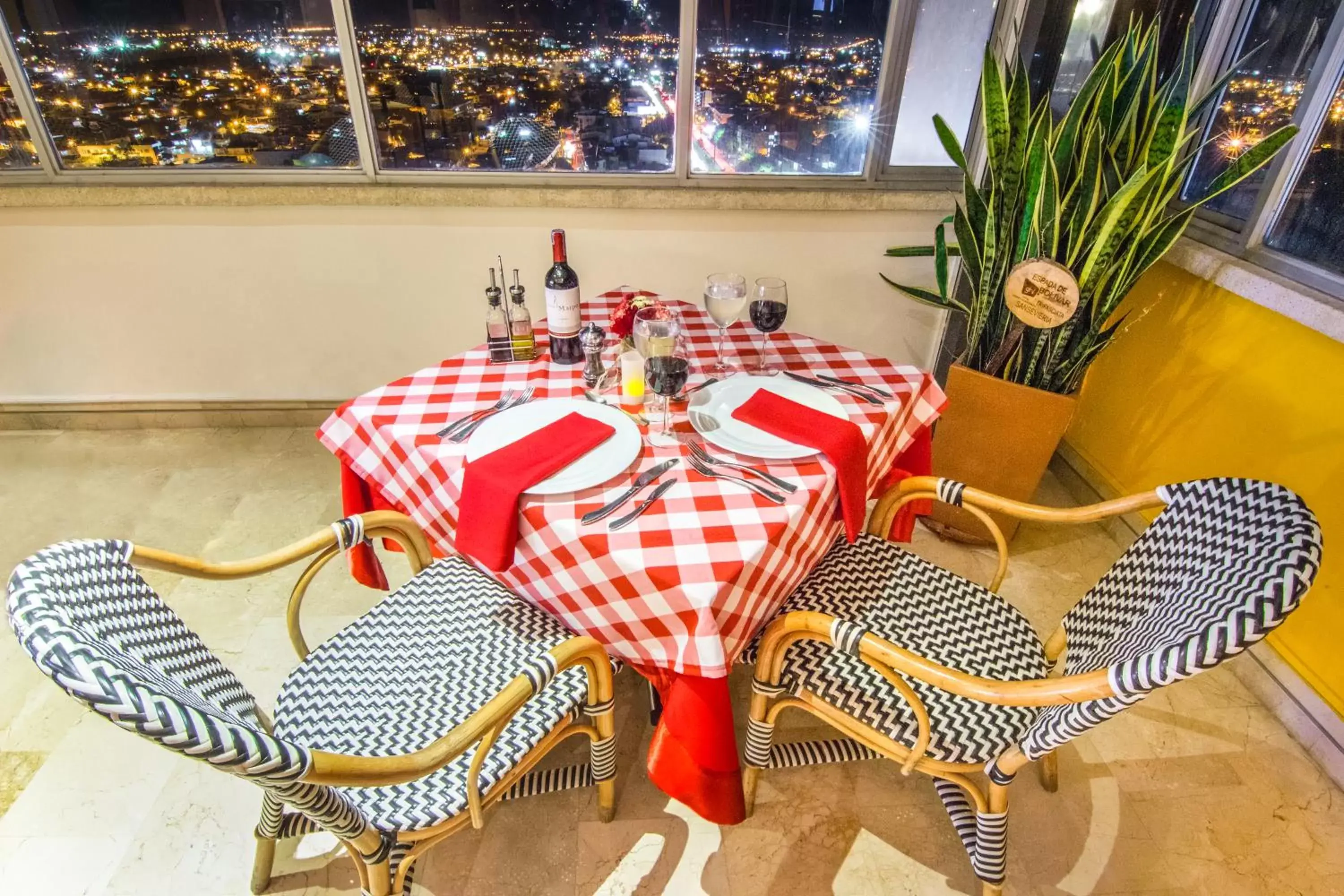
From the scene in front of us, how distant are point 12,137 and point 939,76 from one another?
311 cm

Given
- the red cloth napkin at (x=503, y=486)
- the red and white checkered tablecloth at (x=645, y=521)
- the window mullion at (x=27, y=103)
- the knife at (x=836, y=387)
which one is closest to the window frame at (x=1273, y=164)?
the red and white checkered tablecloth at (x=645, y=521)

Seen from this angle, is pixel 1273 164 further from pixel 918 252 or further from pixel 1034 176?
pixel 918 252

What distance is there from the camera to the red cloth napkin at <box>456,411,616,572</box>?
1.06m

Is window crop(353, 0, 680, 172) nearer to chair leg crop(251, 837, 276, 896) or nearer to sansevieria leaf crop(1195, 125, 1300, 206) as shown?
sansevieria leaf crop(1195, 125, 1300, 206)

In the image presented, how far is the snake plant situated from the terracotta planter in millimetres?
72

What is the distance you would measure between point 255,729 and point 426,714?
0.38 metres

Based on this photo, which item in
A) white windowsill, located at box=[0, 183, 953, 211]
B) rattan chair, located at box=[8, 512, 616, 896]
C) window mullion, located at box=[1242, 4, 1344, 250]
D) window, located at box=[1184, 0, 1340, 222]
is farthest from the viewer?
white windowsill, located at box=[0, 183, 953, 211]

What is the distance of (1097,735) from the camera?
1.62 metres

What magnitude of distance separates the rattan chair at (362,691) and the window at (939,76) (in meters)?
2.03

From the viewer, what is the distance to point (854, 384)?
1.42 m

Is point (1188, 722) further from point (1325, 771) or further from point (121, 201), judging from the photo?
point (121, 201)

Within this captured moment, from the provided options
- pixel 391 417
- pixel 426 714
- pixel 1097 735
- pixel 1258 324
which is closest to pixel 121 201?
pixel 391 417

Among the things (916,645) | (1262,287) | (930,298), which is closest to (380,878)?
(916,645)

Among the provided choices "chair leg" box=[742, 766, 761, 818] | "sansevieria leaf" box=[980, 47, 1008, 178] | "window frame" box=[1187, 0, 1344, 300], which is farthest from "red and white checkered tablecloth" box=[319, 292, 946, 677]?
"window frame" box=[1187, 0, 1344, 300]
